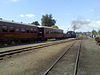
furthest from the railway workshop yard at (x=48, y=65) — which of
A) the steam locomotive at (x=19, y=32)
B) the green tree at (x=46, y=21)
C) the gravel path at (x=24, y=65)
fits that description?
the green tree at (x=46, y=21)

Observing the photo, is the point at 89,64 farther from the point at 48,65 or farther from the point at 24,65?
the point at 24,65

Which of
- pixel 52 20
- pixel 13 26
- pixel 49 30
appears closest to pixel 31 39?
pixel 13 26

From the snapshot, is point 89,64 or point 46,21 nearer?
point 89,64

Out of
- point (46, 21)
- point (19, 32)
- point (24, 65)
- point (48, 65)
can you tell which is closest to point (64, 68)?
point (48, 65)

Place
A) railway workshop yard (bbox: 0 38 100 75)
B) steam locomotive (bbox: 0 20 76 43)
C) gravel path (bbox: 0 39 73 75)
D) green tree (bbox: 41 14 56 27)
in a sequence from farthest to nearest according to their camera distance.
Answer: green tree (bbox: 41 14 56 27) → steam locomotive (bbox: 0 20 76 43) → railway workshop yard (bbox: 0 38 100 75) → gravel path (bbox: 0 39 73 75)

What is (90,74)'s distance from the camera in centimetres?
768

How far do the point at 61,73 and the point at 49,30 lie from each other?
3508 centimetres

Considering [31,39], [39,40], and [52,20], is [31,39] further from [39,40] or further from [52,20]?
[52,20]

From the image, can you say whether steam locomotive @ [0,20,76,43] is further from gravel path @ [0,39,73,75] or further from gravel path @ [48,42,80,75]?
gravel path @ [48,42,80,75]

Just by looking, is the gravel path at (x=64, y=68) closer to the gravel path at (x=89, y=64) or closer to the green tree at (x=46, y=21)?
the gravel path at (x=89, y=64)

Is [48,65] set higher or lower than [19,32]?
→ lower

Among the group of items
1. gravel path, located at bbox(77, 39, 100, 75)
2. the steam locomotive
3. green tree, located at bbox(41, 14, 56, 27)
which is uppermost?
green tree, located at bbox(41, 14, 56, 27)

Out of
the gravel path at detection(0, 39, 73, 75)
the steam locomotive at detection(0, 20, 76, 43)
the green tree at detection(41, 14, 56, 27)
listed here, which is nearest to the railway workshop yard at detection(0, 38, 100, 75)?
the gravel path at detection(0, 39, 73, 75)

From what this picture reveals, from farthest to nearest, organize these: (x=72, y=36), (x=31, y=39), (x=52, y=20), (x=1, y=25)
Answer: (x=52, y=20), (x=72, y=36), (x=31, y=39), (x=1, y=25)
